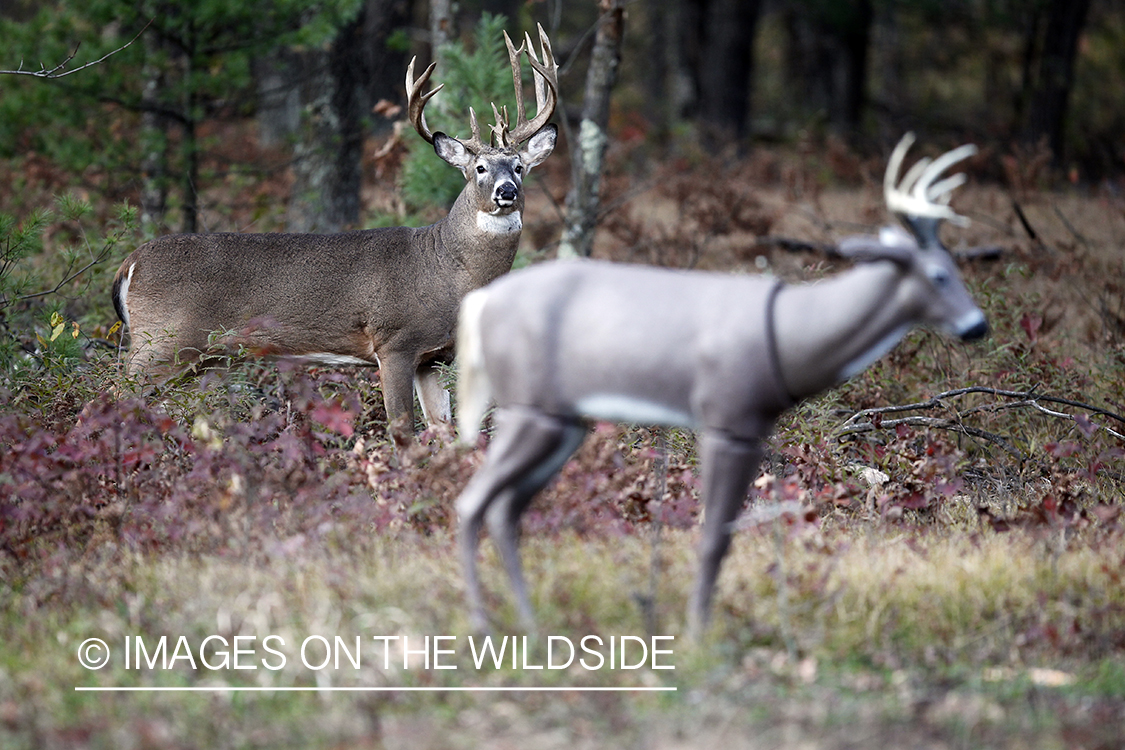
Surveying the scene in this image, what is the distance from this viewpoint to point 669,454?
604 cm

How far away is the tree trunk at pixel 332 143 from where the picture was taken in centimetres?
1027

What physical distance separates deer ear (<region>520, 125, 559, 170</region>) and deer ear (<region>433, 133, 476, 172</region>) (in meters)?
0.32

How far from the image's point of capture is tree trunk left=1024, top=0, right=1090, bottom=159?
51.6 feet

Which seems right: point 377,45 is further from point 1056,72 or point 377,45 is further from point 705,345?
point 705,345

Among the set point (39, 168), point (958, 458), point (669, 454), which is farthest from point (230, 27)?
point (958, 458)

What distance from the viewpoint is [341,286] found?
6469 mm

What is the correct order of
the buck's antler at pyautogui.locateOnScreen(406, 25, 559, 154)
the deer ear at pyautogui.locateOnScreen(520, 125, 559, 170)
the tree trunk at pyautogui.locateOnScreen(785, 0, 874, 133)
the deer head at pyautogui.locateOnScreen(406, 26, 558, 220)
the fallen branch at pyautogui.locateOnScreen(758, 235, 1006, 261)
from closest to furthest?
the deer head at pyautogui.locateOnScreen(406, 26, 558, 220) < the buck's antler at pyautogui.locateOnScreen(406, 25, 559, 154) < the deer ear at pyautogui.locateOnScreen(520, 125, 559, 170) < the fallen branch at pyautogui.locateOnScreen(758, 235, 1006, 261) < the tree trunk at pyautogui.locateOnScreen(785, 0, 874, 133)

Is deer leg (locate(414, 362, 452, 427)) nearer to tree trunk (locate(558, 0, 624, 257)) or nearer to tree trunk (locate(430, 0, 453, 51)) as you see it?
tree trunk (locate(558, 0, 624, 257))

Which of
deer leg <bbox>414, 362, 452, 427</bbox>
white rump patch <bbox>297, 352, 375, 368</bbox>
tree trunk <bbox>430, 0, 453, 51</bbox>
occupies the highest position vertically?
tree trunk <bbox>430, 0, 453, 51</bbox>

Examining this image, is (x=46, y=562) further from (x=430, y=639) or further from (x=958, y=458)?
(x=958, y=458)

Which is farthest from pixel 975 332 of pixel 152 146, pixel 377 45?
pixel 377 45

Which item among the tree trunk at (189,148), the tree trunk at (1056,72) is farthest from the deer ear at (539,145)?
the tree trunk at (1056,72)

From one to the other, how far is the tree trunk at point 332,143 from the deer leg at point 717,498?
23.2 feet

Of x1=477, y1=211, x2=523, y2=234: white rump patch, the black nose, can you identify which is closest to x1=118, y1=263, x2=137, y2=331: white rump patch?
x1=477, y1=211, x2=523, y2=234: white rump patch
